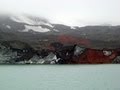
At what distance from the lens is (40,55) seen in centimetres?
9694

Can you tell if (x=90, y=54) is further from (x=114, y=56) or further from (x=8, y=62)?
(x=8, y=62)

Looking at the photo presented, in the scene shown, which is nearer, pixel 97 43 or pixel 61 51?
pixel 61 51

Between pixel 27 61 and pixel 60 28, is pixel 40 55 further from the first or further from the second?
pixel 60 28

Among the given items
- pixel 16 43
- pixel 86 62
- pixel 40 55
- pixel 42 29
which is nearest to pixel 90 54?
pixel 86 62

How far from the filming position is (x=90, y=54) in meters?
99.9
